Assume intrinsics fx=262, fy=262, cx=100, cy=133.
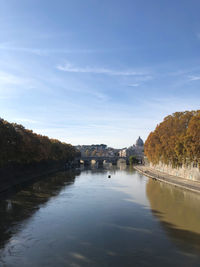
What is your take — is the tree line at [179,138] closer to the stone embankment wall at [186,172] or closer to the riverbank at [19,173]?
the stone embankment wall at [186,172]

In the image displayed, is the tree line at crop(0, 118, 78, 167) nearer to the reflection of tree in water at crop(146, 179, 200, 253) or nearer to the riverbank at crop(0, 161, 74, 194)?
the riverbank at crop(0, 161, 74, 194)

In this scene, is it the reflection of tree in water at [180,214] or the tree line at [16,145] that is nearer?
the reflection of tree in water at [180,214]

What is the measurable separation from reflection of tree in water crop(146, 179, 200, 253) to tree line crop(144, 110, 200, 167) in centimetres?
959

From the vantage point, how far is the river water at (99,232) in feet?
67.6

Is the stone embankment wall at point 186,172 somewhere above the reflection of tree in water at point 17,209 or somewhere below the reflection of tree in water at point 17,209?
above

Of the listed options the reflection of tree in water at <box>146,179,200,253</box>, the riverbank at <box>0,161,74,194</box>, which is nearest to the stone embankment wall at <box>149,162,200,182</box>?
the reflection of tree in water at <box>146,179,200,253</box>

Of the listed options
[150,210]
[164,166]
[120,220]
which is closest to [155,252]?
[120,220]

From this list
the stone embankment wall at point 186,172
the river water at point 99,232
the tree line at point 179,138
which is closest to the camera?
the river water at point 99,232

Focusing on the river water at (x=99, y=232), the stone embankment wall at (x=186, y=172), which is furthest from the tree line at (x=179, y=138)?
the river water at (x=99, y=232)

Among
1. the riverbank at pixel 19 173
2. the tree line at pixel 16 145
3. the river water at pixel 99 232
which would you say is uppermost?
the tree line at pixel 16 145

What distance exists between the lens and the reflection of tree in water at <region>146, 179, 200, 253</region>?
2556 centimetres

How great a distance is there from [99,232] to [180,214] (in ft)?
43.1

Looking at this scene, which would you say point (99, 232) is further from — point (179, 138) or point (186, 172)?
point (186, 172)

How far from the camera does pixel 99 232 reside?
27.4 m
